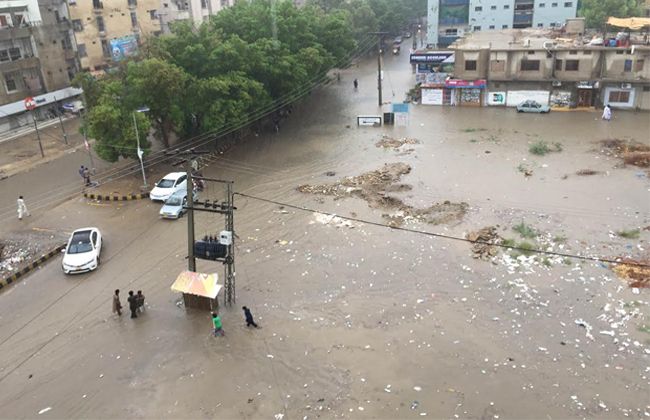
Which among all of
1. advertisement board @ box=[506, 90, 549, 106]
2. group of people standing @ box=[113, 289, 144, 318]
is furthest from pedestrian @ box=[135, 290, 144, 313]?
advertisement board @ box=[506, 90, 549, 106]

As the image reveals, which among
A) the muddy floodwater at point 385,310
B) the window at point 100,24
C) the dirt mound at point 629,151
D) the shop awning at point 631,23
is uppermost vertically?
the window at point 100,24

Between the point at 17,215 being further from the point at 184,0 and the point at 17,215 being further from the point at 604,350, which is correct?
the point at 184,0

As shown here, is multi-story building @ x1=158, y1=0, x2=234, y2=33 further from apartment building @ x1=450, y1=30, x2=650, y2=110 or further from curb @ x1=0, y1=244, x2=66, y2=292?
curb @ x1=0, y1=244, x2=66, y2=292

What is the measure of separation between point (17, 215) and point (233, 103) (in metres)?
12.4

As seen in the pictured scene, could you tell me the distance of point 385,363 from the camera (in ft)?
47.0

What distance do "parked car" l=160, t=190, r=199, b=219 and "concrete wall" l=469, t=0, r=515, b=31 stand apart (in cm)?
5411

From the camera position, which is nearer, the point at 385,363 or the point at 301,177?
the point at 385,363

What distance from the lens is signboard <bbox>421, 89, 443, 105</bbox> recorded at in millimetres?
43375

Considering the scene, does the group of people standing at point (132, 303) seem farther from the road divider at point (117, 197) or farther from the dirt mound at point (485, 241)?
the dirt mound at point (485, 241)

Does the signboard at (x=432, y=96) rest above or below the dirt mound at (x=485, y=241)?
above

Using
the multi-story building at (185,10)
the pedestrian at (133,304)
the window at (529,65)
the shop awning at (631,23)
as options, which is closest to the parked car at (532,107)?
the window at (529,65)

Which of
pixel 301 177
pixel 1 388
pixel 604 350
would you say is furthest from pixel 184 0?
pixel 604 350

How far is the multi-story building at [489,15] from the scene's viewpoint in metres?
65.2

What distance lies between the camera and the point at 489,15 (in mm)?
66688
